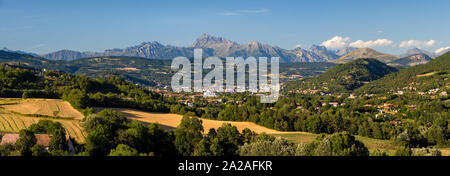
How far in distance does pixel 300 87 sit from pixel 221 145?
172 meters

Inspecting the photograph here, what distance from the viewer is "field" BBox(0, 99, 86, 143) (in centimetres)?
3819

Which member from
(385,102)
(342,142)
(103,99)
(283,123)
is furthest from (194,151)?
(385,102)

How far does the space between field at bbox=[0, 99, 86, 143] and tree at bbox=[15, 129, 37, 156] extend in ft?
26.3

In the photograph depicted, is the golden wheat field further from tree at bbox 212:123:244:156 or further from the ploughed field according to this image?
tree at bbox 212:123:244:156

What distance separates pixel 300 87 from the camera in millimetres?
197500

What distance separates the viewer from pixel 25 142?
26.5 metres

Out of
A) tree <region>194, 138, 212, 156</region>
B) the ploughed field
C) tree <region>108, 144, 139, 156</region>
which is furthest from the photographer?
the ploughed field

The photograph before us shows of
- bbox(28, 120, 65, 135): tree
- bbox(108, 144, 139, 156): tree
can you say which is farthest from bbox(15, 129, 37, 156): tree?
bbox(28, 120, 65, 135): tree

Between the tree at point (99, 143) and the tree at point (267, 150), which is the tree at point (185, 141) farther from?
the tree at point (99, 143)

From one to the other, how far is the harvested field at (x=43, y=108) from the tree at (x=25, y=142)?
71.0 ft

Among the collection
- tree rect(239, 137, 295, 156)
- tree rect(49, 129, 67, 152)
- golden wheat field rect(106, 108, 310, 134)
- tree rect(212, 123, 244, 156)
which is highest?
tree rect(49, 129, 67, 152)
